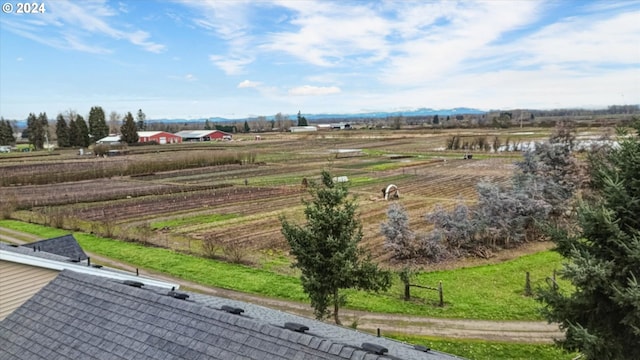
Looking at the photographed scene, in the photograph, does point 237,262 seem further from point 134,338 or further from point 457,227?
point 134,338

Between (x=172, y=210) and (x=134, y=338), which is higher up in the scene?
(x=134, y=338)

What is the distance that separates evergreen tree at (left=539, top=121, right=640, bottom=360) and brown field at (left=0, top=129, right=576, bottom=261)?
14231 millimetres

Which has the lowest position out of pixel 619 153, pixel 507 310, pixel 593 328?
pixel 507 310

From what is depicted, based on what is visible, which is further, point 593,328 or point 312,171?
point 312,171

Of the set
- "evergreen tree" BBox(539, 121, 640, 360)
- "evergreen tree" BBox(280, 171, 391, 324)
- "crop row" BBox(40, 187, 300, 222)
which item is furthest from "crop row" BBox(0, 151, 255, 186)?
"evergreen tree" BBox(539, 121, 640, 360)

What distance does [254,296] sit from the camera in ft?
61.9

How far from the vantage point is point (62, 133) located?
10444 centimetres

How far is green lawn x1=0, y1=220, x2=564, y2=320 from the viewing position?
1722cm

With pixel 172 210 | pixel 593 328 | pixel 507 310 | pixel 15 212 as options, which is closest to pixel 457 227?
pixel 507 310

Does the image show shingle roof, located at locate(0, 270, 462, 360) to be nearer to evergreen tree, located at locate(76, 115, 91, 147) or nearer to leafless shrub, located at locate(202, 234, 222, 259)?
leafless shrub, located at locate(202, 234, 222, 259)

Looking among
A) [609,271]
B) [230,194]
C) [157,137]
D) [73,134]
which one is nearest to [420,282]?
[609,271]

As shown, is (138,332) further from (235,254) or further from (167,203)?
(167,203)

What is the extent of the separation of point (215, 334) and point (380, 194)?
118 feet

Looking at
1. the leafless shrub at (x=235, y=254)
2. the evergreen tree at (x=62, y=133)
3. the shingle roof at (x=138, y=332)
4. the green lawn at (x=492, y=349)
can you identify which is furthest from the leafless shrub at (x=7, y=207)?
the evergreen tree at (x=62, y=133)
